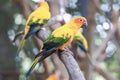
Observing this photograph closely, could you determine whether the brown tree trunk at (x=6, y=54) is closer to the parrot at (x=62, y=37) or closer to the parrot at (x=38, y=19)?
the parrot at (x=38, y=19)

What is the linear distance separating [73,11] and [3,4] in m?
0.85

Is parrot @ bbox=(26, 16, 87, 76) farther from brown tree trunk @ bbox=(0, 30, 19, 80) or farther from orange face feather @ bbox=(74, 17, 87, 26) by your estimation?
brown tree trunk @ bbox=(0, 30, 19, 80)

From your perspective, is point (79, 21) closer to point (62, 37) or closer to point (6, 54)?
point (62, 37)

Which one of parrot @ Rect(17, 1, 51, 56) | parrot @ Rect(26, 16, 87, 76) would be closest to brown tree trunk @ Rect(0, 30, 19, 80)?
parrot @ Rect(17, 1, 51, 56)

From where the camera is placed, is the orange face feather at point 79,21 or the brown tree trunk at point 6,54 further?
the brown tree trunk at point 6,54

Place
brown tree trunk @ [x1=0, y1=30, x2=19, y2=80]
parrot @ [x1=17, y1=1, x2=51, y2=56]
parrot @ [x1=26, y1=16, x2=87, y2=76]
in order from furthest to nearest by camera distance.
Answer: brown tree trunk @ [x1=0, y1=30, x2=19, y2=80]
parrot @ [x1=17, y1=1, x2=51, y2=56]
parrot @ [x1=26, y1=16, x2=87, y2=76]

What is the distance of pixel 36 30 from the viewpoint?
1593 millimetres

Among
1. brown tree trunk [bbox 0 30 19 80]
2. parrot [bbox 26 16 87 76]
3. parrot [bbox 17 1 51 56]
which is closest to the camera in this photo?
parrot [bbox 26 16 87 76]

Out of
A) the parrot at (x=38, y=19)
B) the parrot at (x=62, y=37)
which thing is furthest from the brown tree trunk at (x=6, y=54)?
the parrot at (x=62, y=37)

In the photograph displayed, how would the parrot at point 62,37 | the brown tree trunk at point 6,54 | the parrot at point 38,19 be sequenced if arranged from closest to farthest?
1. the parrot at point 62,37
2. the parrot at point 38,19
3. the brown tree trunk at point 6,54

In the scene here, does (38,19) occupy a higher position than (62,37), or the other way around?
(38,19)

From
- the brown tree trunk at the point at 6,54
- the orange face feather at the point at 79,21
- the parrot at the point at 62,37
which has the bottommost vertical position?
the parrot at the point at 62,37

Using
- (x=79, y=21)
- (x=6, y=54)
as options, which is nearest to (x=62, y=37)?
(x=79, y=21)

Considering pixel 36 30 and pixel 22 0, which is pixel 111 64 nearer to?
pixel 22 0
